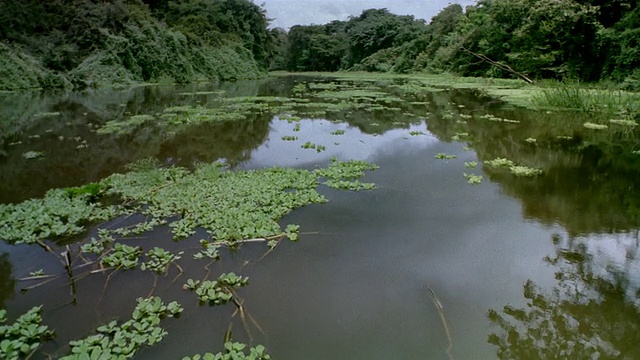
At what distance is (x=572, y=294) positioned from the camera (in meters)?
2.67

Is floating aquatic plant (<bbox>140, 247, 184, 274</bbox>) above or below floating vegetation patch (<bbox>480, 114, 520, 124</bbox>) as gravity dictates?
Result: below

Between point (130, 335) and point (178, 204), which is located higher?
point (178, 204)

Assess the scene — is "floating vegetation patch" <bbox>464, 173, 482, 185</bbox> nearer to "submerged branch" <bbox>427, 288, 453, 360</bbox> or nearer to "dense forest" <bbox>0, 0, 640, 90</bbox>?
"submerged branch" <bbox>427, 288, 453, 360</bbox>

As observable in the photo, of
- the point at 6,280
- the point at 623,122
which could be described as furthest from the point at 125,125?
the point at 623,122

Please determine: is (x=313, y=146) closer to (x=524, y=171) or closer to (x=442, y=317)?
(x=524, y=171)

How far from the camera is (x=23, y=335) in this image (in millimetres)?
2176

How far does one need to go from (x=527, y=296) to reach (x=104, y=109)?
36.9 feet

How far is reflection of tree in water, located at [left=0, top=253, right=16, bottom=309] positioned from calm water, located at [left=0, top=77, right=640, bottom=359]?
1cm

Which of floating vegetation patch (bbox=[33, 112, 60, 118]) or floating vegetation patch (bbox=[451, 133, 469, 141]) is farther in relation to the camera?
floating vegetation patch (bbox=[33, 112, 60, 118])

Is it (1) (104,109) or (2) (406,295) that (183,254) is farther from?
(1) (104,109)

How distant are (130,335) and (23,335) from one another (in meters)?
0.59

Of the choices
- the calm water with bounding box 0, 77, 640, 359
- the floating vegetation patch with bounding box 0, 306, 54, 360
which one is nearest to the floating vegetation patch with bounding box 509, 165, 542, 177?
the calm water with bounding box 0, 77, 640, 359

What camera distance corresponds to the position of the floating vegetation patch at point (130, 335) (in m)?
2.02

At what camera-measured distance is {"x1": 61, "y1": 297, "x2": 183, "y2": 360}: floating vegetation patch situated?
202 cm
